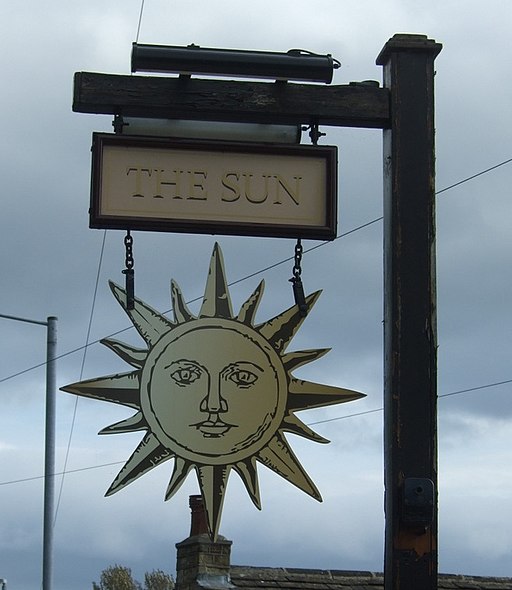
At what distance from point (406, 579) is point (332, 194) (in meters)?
1.75

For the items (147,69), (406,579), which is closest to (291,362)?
(406,579)

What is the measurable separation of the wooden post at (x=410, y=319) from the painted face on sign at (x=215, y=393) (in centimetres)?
28

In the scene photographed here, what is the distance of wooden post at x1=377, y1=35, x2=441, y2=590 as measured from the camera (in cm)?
612

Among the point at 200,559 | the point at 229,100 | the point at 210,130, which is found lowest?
the point at 200,559

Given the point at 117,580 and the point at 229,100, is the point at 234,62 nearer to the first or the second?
the point at 229,100

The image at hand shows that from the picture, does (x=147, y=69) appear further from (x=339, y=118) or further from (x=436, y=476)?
(x=436, y=476)

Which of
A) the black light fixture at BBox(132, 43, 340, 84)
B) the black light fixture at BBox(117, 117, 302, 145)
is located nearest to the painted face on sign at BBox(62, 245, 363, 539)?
the black light fixture at BBox(117, 117, 302, 145)

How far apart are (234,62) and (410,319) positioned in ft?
4.72

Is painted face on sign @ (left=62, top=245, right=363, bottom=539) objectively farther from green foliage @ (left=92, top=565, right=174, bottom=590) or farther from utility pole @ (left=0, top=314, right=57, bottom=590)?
green foliage @ (left=92, top=565, right=174, bottom=590)

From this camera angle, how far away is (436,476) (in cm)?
620

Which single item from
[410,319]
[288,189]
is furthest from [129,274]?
[410,319]

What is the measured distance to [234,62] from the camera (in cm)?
657

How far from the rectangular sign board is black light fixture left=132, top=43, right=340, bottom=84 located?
0.35 m

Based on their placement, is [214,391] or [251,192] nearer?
[214,391]
